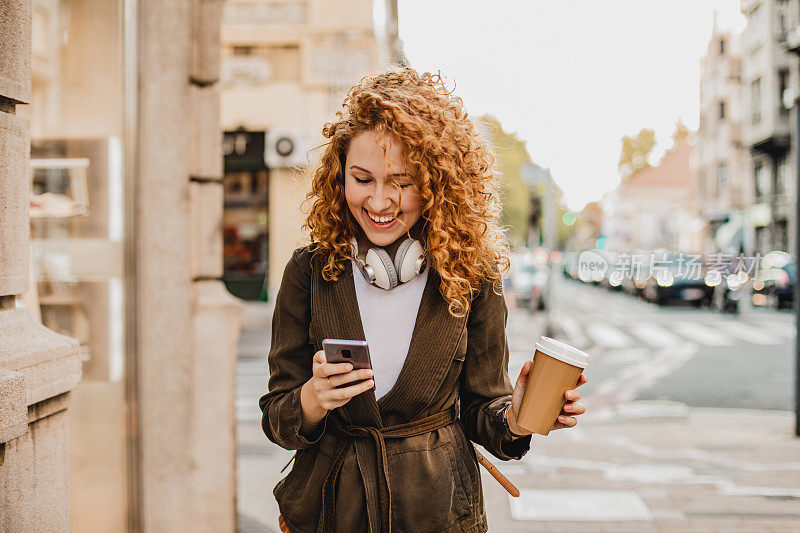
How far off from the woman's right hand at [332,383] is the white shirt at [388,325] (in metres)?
0.22

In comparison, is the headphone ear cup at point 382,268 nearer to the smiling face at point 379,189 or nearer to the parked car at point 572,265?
the smiling face at point 379,189

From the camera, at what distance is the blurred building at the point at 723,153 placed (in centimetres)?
3578

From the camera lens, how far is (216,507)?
4.19 meters

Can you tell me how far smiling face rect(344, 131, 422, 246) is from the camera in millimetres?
1941

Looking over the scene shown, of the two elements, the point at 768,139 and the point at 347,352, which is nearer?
the point at 347,352

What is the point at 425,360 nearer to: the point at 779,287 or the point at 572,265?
the point at 779,287

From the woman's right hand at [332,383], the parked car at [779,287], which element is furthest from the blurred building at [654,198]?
the woman's right hand at [332,383]

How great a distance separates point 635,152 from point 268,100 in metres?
69.5

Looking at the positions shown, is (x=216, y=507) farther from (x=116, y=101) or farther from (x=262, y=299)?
(x=262, y=299)

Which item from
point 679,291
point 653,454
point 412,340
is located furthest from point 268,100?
point 412,340

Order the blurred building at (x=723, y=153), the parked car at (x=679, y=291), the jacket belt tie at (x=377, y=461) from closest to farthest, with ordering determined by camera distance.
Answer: the jacket belt tie at (x=377, y=461), the parked car at (x=679, y=291), the blurred building at (x=723, y=153)

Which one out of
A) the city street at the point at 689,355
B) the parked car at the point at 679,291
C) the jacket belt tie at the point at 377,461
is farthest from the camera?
the parked car at the point at 679,291

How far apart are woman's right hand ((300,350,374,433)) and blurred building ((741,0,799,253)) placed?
2896 cm

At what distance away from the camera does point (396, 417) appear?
1979mm
